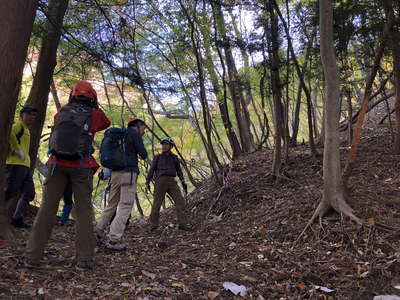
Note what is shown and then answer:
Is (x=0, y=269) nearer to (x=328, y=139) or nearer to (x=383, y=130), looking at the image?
(x=328, y=139)

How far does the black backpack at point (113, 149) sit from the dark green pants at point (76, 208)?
132 cm

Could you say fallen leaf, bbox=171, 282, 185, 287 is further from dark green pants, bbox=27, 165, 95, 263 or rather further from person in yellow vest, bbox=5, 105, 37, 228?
person in yellow vest, bbox=5, 105, 37, 228

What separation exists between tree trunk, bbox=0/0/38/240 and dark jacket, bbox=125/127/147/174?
1733mm

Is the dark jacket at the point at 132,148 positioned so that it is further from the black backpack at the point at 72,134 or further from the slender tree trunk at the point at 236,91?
the slender tree trunk at the point at 236,91

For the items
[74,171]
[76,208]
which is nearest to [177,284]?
[76,208]

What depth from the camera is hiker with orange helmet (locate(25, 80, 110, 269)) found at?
12.7 feet

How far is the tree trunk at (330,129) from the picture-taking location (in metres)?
5.23

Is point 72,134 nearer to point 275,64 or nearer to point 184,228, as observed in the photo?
point 184,228

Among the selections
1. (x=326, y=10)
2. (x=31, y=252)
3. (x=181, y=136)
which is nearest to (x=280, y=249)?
(x=31, y=252)

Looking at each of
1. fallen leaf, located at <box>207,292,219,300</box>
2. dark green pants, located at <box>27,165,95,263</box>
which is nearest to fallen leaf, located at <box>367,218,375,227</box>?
fallen leaf, located at <box>207,292,219,300</box>

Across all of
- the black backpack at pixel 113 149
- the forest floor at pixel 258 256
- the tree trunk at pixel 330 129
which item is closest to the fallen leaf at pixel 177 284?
the forest floor at pixel 258 256

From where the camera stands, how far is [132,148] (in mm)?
5773

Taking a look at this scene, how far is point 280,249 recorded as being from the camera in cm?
497

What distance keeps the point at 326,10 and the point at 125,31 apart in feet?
12.3
